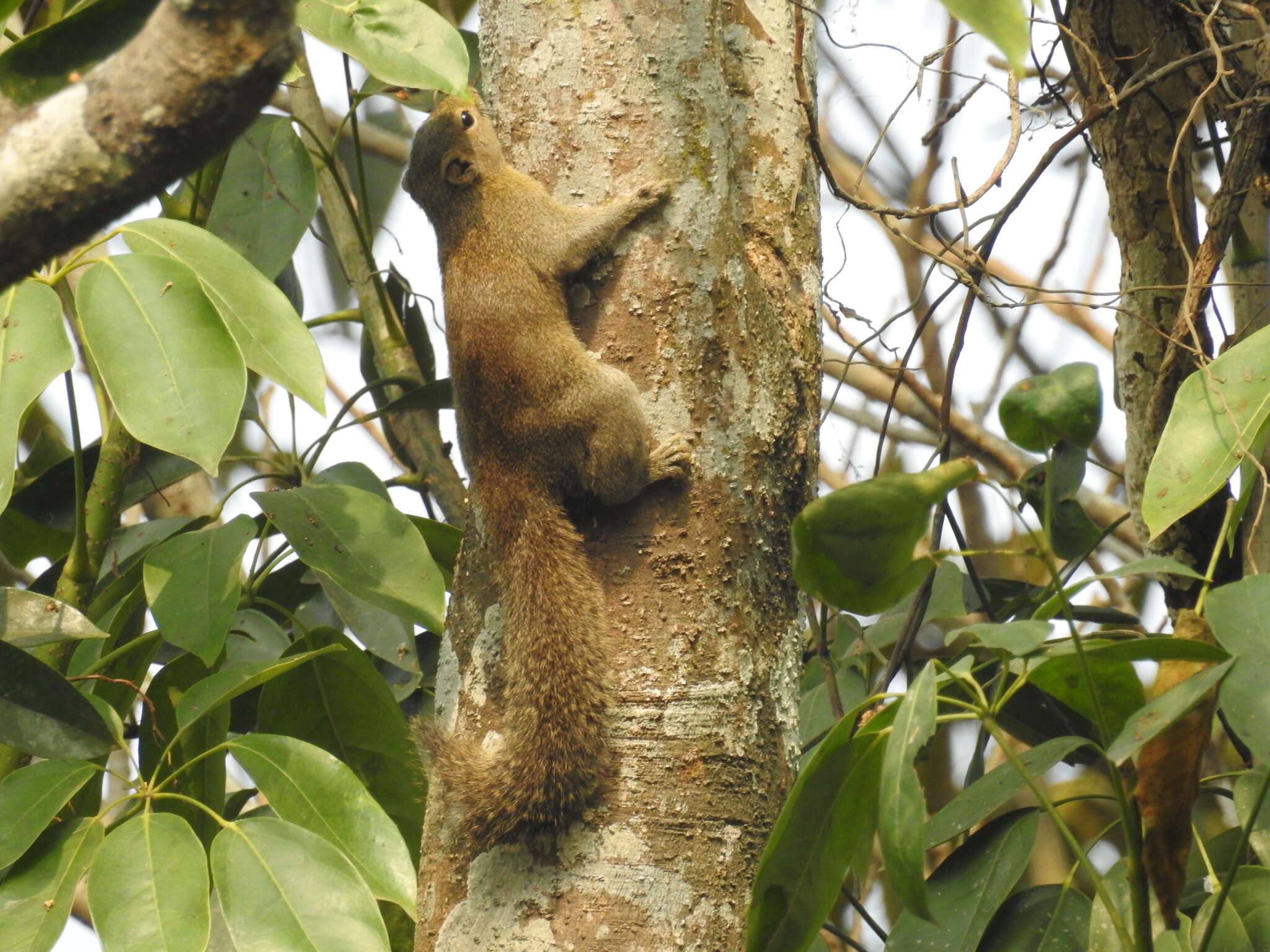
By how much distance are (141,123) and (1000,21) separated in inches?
22.9

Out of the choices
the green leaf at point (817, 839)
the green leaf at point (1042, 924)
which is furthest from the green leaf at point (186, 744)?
the green leaf at point (1042, 924)

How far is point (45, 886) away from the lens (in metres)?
1.93

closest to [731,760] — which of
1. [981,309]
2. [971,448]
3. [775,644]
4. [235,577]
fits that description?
[775,644]

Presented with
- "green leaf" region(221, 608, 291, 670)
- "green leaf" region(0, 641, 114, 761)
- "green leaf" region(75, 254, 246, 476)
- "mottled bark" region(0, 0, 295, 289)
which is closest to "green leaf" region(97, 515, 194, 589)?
"green leaf" region(221, 608, 291, 670)

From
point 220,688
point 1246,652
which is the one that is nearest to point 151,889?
point 220,688

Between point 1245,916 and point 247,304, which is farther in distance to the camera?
point 247,304

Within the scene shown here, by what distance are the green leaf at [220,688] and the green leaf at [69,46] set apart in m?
1.01

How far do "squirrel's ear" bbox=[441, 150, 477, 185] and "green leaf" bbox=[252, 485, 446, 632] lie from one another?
90 centimetres

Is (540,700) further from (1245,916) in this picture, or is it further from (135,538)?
(135,538)

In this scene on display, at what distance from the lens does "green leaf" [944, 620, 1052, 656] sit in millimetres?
1380

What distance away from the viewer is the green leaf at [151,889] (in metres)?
1.74

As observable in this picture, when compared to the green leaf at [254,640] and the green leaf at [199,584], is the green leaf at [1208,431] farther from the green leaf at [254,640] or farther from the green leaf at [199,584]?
the green leaf at [254,640]

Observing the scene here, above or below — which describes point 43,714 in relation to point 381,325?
below

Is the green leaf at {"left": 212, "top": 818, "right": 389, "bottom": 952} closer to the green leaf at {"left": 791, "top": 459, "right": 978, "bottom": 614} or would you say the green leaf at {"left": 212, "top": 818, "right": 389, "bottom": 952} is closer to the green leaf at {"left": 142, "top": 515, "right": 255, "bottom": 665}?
the green leaf at {"left": 142, "top": 515, "right": 255, "bottom": 665}
